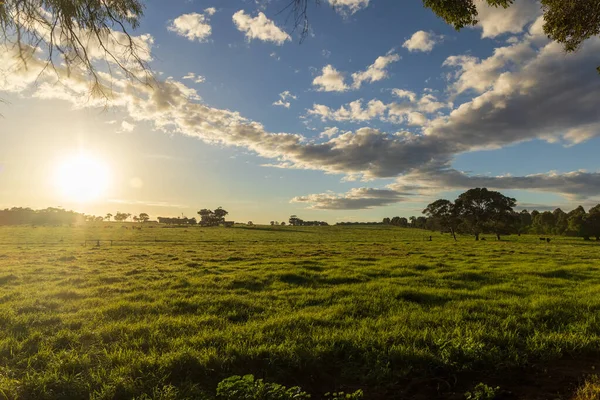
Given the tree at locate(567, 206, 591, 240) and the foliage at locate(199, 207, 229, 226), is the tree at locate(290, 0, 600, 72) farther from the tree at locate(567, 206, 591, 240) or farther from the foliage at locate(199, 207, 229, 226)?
the foliage at locate(199, 207, 229, 226)

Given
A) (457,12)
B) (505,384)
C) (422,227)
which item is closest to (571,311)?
(505,384)

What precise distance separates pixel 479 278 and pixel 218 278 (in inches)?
513

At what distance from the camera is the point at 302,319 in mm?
8797

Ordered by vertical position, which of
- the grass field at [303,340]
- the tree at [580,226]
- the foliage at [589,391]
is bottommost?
the grass field at [303,340]

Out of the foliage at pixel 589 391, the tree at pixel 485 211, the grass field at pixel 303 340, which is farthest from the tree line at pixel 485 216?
the foliage at pixel 589 391

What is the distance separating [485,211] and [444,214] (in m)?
9.04

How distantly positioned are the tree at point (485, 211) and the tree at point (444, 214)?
1349mm

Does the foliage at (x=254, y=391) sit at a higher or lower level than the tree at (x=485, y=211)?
lower

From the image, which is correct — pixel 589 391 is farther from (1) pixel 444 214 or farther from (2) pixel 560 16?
(1) pixel 444 214

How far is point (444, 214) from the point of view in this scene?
265 ft

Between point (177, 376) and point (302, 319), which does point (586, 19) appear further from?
point (177, 376)

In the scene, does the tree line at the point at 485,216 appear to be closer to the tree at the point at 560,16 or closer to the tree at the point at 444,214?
the tree at the point at 444,214

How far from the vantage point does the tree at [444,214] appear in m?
79.1

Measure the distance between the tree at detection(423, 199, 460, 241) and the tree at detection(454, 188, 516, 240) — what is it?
1.35 meters
